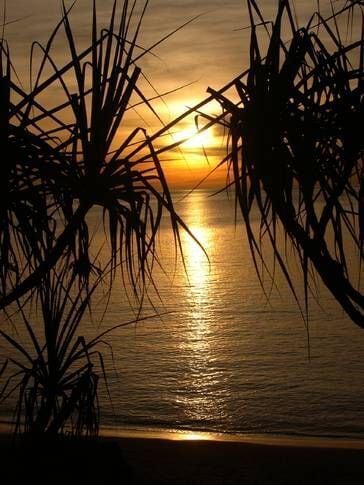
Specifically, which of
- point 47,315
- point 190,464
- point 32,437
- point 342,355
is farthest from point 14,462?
point 342,355

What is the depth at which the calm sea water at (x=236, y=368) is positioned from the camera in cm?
734

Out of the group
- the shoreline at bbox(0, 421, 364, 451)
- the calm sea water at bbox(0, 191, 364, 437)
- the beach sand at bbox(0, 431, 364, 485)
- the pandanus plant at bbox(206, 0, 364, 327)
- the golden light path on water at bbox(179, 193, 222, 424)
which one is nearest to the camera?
the pandanus plant at bbox(206, 0, 364, 327)

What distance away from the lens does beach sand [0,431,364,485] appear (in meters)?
3.65

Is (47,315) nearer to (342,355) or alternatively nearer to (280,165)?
(280,165)

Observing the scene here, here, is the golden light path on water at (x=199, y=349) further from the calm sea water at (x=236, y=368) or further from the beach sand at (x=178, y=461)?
the beach sand at (x=178, y=461)

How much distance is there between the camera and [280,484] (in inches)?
173

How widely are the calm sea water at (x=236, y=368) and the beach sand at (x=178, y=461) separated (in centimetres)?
82

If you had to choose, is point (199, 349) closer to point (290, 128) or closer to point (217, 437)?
point (217, 437)

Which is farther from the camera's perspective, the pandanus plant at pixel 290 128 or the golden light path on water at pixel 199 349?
the golden light path on water at pixel 199 349

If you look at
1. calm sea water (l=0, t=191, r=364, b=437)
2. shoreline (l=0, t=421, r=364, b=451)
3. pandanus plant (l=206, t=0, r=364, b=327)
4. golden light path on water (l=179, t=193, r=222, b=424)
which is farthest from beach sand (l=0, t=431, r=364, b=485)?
pandanus plant (l=206, t=0, r=364, b=327)

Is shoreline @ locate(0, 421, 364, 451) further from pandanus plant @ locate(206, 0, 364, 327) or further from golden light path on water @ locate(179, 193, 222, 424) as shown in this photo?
pandanus plant @ locate(206, 0, 364, 327)

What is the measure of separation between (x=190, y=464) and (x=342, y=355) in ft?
15.7

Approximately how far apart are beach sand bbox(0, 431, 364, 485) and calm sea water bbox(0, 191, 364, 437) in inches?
32.2

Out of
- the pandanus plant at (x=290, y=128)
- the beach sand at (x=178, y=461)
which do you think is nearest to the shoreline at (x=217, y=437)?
the beach sand at (x=178, y=461)
